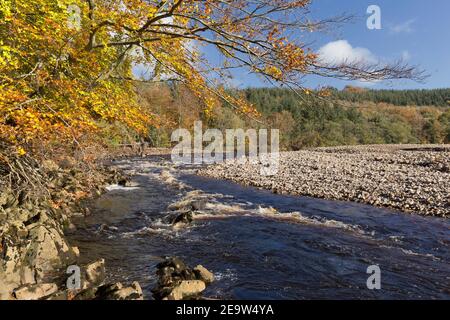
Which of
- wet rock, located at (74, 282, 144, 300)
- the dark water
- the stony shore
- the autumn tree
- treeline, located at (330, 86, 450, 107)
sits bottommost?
the dark water

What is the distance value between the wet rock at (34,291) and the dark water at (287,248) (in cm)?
133

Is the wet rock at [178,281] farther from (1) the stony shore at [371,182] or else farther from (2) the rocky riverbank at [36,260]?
(1) the stony shore at [371,182]

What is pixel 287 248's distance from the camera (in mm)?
9289

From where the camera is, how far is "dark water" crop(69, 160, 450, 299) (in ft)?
22.9

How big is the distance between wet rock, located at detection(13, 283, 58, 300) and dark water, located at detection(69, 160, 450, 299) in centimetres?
133

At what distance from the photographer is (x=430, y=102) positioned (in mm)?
129625

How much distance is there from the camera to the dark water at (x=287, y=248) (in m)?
6.99

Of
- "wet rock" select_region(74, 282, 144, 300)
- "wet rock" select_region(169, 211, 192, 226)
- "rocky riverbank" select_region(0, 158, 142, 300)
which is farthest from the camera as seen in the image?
"wet rock" select_region(169, 211, 192, 226)

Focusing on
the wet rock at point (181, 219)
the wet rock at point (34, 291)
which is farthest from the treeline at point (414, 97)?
the wet rock at point (34, 291)

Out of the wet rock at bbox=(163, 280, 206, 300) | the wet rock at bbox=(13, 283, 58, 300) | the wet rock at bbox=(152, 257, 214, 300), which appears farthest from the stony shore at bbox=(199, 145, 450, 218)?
the wet rock at bbox=(13, 283, 58, 300)

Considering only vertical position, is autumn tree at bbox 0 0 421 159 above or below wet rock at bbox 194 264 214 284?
above

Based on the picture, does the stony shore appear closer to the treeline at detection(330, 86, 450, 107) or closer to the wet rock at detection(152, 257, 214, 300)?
the wet rock at detection(152, 257, 214, 300)
